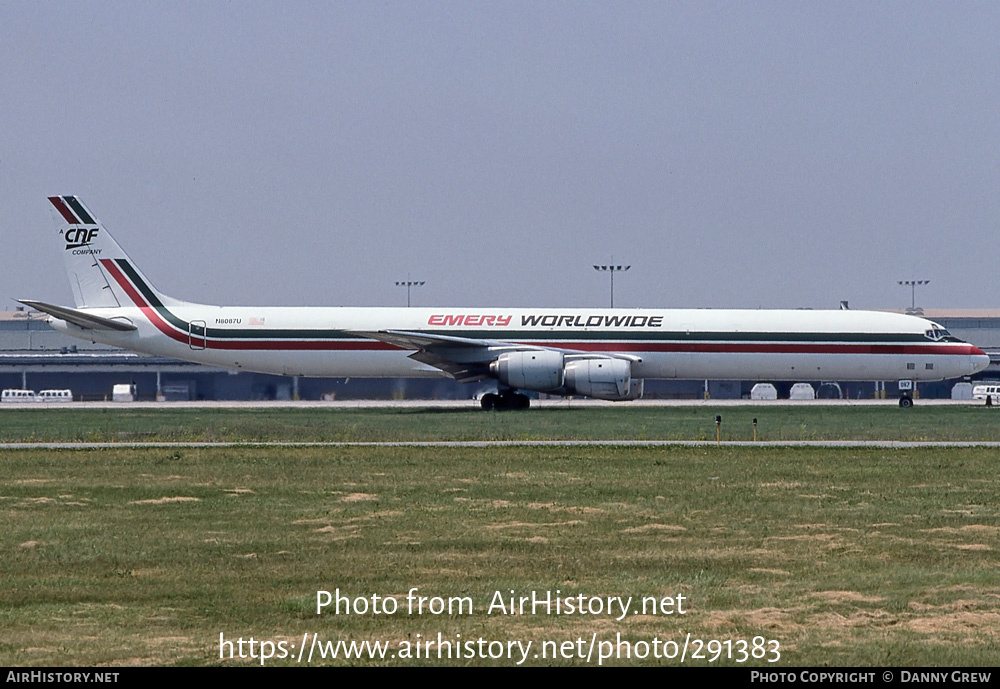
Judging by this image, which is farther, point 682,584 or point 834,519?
point 834,519

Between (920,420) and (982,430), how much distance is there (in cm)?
644

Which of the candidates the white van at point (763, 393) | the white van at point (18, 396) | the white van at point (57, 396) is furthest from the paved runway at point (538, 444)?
the white van at point (57, 396)

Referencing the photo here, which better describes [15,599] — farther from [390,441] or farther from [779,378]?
[779,378]

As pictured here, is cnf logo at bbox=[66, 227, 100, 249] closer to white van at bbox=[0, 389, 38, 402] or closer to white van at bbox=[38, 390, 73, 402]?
white van at bbox=[0, 389, 38, 402]

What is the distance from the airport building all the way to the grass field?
41.5m

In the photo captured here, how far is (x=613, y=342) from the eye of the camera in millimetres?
A: 51781

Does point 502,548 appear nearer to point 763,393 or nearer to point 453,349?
point 453,349

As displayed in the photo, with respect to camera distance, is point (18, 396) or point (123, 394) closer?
point (123, 394)

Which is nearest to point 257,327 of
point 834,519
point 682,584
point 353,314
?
point 353,314

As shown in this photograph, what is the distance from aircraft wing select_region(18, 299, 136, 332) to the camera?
170 feet

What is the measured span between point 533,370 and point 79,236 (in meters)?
22.9

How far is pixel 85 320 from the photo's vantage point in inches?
2076

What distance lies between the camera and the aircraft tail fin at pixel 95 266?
180ft

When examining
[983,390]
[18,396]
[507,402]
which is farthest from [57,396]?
[983,390]
